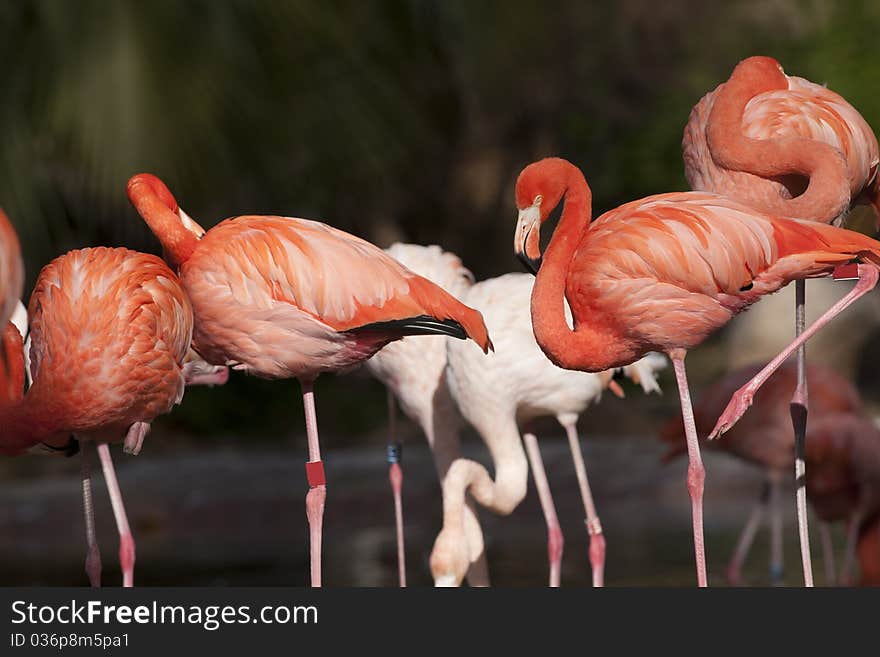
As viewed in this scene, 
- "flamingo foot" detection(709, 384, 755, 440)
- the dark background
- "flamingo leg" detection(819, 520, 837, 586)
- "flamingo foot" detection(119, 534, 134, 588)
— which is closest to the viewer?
"flamingo foot" detection(709, 384, 755, 440)

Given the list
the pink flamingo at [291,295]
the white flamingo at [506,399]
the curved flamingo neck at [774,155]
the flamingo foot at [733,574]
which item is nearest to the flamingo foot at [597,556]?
the white flamingo at [506,399]

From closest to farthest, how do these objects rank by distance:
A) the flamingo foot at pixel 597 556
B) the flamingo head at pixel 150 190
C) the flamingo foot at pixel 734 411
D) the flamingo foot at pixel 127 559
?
1. the flamingo foot at pixel 734 411
2. the flamingo head at pixel 150 190
3. the flamingo foot at pixel 127 559
4. the flamingo foot at pixel 597 556

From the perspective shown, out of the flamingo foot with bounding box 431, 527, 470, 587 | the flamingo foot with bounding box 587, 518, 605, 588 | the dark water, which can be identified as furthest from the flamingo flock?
the dark water

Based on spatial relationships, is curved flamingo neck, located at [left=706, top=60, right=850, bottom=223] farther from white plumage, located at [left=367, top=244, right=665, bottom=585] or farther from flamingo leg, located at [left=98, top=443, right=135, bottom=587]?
flamingo leg, located at [left=98, top=443, right=135, bottom=587]

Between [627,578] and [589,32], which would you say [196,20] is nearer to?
[627,578]

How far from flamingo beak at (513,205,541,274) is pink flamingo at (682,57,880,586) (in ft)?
1.94

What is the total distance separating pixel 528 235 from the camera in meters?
3.43

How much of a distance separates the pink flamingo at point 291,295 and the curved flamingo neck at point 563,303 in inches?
10.5

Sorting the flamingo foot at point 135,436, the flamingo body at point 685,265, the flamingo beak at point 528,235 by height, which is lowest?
the flamingo foot at point 135,436

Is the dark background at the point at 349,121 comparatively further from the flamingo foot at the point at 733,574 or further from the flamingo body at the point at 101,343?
the flamingo body at the point at 101,343

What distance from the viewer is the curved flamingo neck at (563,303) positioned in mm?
3428

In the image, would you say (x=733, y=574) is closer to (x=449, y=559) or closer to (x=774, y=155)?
(x=449, y=559)

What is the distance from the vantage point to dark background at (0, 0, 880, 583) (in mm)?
6590

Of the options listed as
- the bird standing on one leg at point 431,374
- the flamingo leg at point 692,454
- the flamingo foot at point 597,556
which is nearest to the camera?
the flamingo leg at point 692,454
